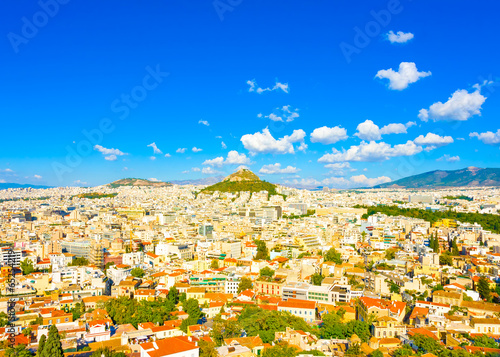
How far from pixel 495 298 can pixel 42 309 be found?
1275 cm

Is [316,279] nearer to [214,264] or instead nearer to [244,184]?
[214,264]

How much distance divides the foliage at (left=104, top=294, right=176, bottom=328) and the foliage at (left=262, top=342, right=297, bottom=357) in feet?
12.0

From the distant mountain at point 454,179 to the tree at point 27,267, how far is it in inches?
3534

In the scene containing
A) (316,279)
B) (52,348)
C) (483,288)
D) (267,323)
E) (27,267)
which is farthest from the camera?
(27,267)

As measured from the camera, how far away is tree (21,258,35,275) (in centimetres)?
1656

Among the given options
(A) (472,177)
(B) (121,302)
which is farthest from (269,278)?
(A) (472,177)

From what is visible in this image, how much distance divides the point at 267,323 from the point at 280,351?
1.71 meters

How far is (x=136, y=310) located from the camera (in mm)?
11469

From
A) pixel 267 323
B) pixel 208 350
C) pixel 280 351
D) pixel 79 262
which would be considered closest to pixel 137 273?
pixel 79 262

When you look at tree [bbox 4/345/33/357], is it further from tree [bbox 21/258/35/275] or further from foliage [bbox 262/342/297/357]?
tree [bbox 21/258/35/275]

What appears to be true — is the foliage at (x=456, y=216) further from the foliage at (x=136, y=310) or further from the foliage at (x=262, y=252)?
the foliage at (x=136, y=310)

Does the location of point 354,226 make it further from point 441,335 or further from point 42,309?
point 42,309

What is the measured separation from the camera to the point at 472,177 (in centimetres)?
9781

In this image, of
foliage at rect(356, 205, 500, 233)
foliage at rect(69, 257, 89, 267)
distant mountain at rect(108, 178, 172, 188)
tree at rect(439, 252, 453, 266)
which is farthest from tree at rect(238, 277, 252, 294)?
distant mountain at rect(108, 178, 172, 188)
